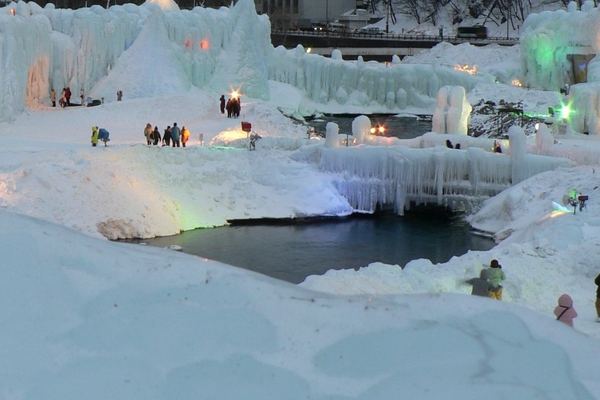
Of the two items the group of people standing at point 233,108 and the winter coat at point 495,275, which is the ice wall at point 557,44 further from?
the winter coat at point 495,275

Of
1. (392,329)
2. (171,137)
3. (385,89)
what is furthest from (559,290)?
(385,89)

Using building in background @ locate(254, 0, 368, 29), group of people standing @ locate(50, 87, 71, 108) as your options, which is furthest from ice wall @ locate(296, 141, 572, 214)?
building in background @ locate(254, 0, 368, 29)

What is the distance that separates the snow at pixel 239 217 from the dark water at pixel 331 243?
896 millimetres

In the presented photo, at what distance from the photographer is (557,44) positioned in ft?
176

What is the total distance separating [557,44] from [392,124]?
9757mm

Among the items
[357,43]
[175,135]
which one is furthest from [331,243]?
[357,43]

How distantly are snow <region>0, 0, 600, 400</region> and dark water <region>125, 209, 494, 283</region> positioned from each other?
2.94ft

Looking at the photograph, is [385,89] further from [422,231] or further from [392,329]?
[392,329]

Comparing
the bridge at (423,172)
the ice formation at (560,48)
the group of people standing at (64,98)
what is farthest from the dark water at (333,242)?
the ice formation at (560,48)

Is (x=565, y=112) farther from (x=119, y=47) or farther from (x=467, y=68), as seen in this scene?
(x=467, y=68)

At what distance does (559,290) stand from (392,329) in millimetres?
10148

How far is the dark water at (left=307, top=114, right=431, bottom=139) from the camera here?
1895 inches

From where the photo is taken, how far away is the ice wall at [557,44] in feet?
169

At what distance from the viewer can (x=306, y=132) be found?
38406 millimetres
